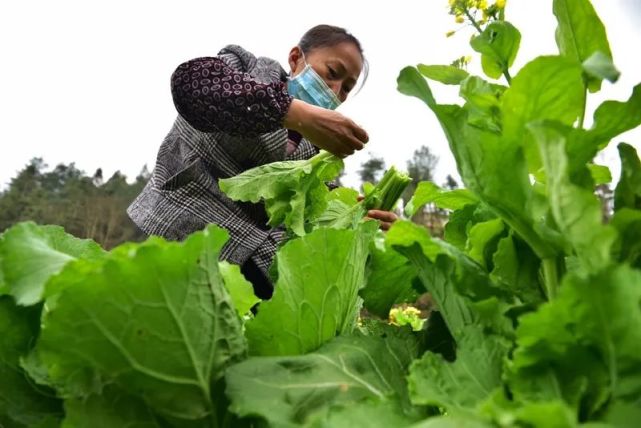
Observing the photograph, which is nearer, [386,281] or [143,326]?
[143,326]

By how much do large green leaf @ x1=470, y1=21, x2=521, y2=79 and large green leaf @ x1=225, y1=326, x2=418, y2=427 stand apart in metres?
0.38

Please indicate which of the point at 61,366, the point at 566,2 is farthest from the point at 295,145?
the point at 61,366

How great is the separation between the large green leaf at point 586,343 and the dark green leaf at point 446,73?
1.32ft

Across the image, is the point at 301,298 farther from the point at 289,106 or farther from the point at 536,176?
the point at 289,106

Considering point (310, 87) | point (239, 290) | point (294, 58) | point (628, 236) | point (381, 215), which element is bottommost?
point (239, 290)

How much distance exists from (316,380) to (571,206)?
0.28m

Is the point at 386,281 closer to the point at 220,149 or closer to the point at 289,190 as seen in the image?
the point at 289,190

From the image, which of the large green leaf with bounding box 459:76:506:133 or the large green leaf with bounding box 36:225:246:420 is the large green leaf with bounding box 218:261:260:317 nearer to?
the large green leaf with bounding box 36:225:246:420

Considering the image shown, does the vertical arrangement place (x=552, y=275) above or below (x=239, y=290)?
above

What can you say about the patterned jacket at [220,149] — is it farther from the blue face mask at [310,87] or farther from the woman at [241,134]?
the blue face mask at [310,87]

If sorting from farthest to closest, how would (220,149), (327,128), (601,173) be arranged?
(220,149), (327,128), (601,173)

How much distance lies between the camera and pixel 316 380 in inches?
21.3

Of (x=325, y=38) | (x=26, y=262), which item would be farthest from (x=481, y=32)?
(x=325, y=38)

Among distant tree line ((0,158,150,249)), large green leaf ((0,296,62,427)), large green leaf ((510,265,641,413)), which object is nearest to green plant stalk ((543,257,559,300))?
large green leaf ((510,265,641,413))
